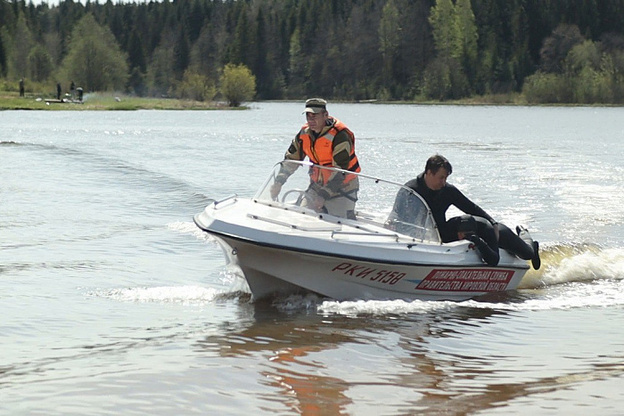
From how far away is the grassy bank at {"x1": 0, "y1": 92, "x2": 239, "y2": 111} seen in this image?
6681 cm

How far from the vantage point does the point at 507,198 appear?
19.3m

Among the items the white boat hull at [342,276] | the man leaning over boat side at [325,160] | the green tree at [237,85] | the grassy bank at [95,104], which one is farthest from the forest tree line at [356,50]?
the white boat hull at [342,276]

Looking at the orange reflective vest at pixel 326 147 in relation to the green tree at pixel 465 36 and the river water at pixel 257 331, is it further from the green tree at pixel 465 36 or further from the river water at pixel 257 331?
the green tree at pixel 465 36

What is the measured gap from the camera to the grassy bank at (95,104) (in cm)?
6681

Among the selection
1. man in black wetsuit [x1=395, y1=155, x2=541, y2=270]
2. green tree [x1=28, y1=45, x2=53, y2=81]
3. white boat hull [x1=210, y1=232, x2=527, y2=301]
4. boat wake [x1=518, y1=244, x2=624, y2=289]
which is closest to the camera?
white boat hull [x1=210, y1=232, x2=527, y2=301]

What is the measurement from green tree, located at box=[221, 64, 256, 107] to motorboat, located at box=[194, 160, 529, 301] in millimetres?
65341

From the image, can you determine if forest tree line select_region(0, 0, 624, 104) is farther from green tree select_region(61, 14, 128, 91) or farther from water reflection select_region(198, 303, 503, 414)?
water reflection select_region(198, 303, 503, 414)

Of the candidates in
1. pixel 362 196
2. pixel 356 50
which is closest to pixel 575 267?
pixel 362 196

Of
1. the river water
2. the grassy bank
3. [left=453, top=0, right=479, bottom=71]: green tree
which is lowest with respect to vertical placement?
the river water

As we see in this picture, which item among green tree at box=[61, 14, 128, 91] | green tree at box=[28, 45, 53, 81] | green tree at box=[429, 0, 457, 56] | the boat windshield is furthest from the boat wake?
green tree at box=[429, 0, 457, 56]

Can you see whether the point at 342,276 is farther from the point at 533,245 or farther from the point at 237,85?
the point at 237,85

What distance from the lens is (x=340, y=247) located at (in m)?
8.34

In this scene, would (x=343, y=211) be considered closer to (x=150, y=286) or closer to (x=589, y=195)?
(x=150, y=286)

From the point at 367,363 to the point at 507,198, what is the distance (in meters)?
12.6
